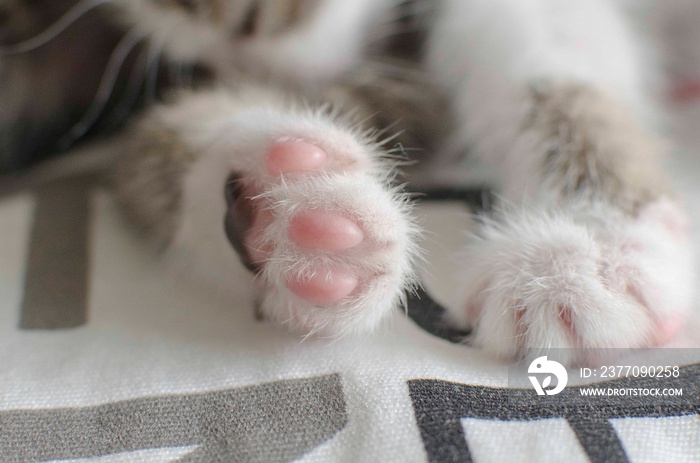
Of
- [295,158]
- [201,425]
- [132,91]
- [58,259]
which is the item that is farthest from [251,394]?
[132,91]

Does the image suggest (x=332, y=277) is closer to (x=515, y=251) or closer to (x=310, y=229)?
(x=310, y=229)

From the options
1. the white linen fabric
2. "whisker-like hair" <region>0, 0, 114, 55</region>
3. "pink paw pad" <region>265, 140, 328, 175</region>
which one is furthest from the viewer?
"whisker-like hair" <region>0, 0, 114, 55</region>

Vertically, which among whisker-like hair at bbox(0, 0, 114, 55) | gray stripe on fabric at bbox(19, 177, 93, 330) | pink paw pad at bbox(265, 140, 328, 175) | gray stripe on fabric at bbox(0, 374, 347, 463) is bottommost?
gray stripe on fabric at bbox(19, 177, 93, 330)

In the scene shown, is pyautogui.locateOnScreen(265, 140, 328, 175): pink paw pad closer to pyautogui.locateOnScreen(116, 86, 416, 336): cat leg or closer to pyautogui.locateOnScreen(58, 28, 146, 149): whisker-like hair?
pyautogui.locateOnScreen(116, 86, 416, 336): cat leg

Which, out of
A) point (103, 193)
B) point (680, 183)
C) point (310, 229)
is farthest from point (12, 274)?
point (680, 183)

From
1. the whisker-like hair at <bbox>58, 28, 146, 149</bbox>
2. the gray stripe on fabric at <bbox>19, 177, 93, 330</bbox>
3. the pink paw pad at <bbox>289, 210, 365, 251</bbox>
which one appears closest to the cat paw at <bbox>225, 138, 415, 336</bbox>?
the pink paw pad at <bbox>289, 210, 365, 251</bbox>

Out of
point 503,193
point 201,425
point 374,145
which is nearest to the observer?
point 201,425

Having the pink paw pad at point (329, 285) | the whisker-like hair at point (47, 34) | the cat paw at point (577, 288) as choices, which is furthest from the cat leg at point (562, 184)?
the whisker-like hair at point (47, 34)

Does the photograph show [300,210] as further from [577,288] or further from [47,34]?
[47,34]
